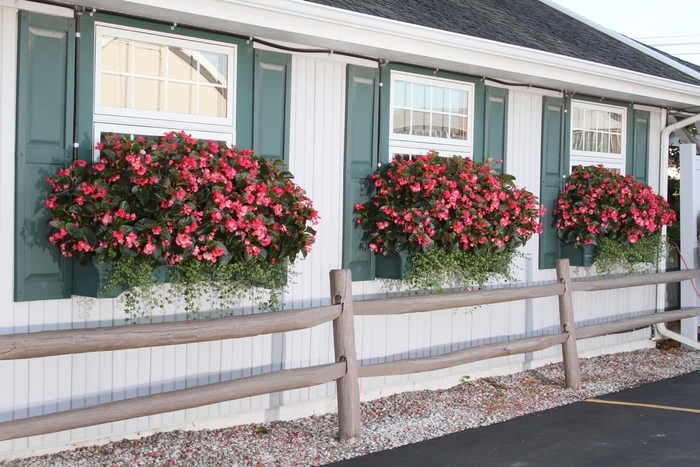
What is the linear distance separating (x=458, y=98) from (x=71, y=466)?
4.12m

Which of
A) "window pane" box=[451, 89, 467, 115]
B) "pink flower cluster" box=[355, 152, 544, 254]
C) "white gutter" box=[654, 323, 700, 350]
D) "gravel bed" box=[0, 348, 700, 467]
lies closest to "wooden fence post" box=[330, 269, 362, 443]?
"gravel bed" box=[0, 348, 700, 467]

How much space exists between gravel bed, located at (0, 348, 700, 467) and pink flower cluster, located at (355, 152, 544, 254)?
1.21 m

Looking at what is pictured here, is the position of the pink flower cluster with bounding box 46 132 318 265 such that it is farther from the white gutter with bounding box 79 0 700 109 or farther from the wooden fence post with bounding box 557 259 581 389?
the wooden fence post with bounding box 557 259 581 389

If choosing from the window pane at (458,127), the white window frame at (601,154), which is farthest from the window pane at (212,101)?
the white window frame at (601,154)

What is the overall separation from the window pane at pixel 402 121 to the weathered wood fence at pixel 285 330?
1382mm

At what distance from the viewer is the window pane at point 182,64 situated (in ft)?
16.7

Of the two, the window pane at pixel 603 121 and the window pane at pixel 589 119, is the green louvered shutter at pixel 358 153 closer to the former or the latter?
the window pane at pixel 589 119

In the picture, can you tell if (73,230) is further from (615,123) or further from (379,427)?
(615,123)

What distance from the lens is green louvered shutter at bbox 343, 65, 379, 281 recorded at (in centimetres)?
604

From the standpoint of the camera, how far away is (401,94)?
6.39 meters

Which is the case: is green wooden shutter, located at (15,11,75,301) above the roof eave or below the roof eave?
below

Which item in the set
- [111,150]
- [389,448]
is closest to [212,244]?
[111,150]

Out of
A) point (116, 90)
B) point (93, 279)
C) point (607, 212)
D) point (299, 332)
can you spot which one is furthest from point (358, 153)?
point (607, 212)

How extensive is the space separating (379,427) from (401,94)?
2.54 meters
